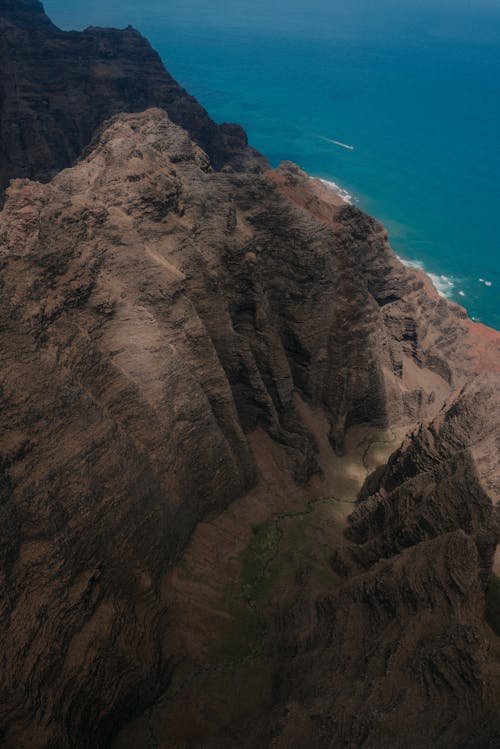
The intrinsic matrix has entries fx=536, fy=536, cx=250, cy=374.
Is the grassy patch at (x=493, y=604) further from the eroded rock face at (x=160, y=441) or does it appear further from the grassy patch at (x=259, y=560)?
the grassy patch at (x=259, y=560)

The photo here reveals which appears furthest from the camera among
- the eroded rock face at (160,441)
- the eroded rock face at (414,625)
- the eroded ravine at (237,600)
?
the eroded ravine at (237,600)

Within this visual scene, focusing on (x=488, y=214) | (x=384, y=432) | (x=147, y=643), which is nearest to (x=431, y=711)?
(x=147, y=643)

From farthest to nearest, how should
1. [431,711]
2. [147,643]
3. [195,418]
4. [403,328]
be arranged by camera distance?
[403,328] < [195,418] < [147,643] < [431,711]

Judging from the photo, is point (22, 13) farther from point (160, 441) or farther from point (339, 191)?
point (160, 441)

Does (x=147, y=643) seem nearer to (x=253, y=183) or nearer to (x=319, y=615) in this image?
(x=319, y=615)

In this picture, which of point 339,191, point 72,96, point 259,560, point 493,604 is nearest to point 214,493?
point 259,560

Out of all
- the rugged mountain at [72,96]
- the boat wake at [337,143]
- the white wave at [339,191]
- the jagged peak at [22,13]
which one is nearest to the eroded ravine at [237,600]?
the rugged mountain at [72,96]
